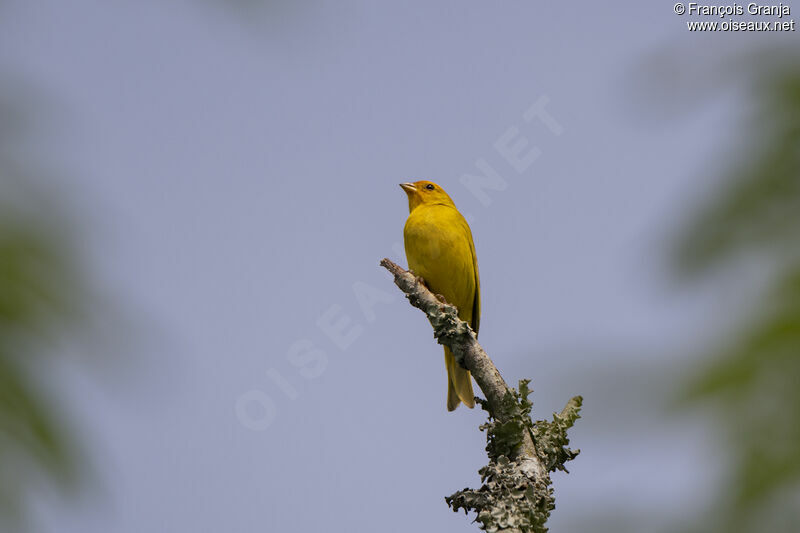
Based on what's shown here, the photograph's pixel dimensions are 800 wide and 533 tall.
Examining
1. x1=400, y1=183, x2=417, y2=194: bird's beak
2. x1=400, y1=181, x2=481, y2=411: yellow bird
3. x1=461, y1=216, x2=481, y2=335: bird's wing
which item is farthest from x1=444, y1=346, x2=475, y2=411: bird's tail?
x1=400, y1=183, x2=417, y2=194: bird's beak

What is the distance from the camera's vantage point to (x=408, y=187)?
8258 mm

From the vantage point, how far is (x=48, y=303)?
0.83 metres

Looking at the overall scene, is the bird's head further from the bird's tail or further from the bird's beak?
the bird's tail

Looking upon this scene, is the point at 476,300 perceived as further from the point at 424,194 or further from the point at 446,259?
the point at 424,194

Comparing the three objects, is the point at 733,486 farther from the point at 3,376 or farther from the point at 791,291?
the point at 3,376

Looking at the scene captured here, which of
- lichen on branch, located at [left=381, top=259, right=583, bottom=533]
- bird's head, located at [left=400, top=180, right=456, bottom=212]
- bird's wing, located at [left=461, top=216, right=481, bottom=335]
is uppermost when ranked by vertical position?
bird's head, located at [left=400, top=180, right=456, bottom=212]

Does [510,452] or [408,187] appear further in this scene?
[408,187]

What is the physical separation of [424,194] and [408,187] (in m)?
0.20

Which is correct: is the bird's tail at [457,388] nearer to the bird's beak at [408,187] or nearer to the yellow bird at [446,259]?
the yellow bird at [446,259]

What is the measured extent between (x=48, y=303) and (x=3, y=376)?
86mm

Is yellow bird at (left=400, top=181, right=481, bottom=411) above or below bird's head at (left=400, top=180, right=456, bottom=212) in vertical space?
below

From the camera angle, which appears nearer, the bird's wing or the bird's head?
the bird's wing

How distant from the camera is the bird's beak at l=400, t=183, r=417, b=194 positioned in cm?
824

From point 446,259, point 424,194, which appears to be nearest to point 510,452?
point 446,259
